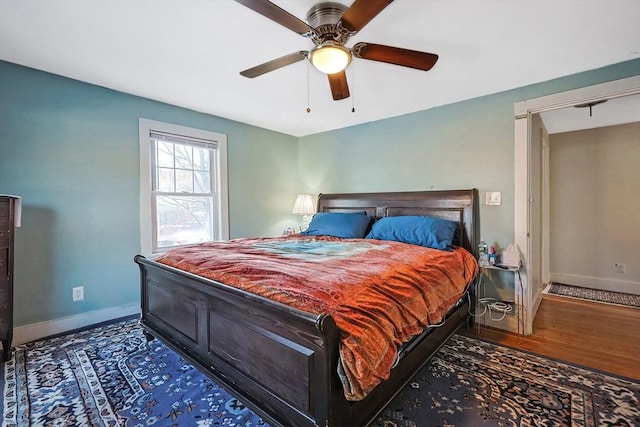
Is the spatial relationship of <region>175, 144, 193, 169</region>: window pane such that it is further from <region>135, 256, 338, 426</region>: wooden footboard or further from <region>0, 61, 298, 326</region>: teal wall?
<region>135, 256, 338, 426</region>: wooden footboard

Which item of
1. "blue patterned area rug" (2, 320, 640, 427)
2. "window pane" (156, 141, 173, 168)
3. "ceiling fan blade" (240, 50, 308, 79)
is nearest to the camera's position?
"blue patterned area rug" (2, 320, 640, 427)

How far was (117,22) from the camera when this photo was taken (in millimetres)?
1860

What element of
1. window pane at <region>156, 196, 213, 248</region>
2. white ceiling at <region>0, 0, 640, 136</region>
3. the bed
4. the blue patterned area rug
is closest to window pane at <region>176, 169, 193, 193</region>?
window pane at <region>156, 196, 213, 248</region>

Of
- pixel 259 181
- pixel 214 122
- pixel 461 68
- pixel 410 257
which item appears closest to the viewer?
pixel 410 257

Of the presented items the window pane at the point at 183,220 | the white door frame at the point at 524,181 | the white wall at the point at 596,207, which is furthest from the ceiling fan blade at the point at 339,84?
the white wall at the point at 596,207

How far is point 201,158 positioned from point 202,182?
1.00 ft

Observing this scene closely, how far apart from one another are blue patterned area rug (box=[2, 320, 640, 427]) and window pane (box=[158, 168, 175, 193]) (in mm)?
1723

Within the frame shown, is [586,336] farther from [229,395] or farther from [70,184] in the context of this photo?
[70,184]

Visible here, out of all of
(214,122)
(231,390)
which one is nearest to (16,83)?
(214,122)

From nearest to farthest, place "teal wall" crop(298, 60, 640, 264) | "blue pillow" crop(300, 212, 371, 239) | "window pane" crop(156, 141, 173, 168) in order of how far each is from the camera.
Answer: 1. "teal wall" crop(298, 60, 640, 264)
2. "window pane" crop(156, 141, 173, 168)
3. "blue pillow" crop(300, 212, 371, 239)

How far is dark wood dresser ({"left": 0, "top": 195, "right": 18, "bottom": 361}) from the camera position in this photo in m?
2.12

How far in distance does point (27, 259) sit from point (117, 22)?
213cm

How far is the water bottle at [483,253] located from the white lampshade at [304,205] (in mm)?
2302

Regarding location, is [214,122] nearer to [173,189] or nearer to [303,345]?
[173,189]
